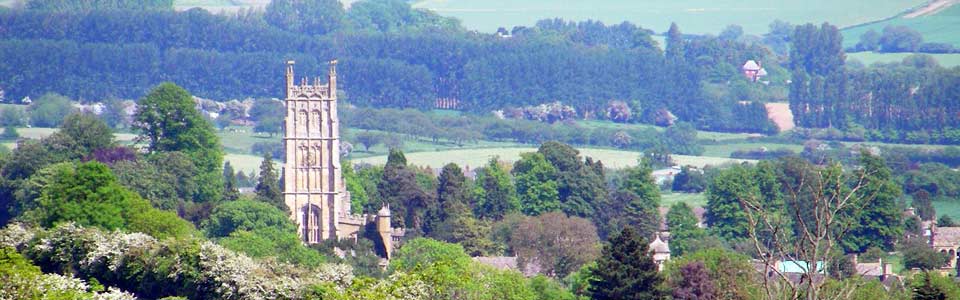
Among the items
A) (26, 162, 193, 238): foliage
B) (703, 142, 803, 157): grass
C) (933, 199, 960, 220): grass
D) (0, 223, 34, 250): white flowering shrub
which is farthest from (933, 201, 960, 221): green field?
(0, 223, 34, 250): white flowering shrub

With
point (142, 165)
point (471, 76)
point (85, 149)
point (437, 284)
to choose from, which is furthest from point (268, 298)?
point (471, 76)

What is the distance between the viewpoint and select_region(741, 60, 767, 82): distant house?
189250mm

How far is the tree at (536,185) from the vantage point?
8975cm

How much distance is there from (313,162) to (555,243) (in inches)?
514

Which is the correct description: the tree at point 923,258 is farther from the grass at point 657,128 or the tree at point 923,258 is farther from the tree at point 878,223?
the grass at point 657,128

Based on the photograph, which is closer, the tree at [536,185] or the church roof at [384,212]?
the church roof at [384,212]

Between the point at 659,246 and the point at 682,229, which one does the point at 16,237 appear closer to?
the point at 659,246

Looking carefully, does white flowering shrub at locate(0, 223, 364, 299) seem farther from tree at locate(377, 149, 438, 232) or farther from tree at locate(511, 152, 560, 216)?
tree at locate(511, 152, 560, 216)

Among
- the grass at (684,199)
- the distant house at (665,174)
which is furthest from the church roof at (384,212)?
the distant house at (665,174)

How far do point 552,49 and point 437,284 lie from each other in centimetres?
14699

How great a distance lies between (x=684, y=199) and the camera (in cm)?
10512

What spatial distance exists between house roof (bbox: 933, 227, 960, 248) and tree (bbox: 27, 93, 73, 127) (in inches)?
2536

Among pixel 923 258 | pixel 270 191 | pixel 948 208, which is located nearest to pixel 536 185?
pixel 270 191

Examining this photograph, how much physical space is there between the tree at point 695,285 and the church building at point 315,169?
984 inches
